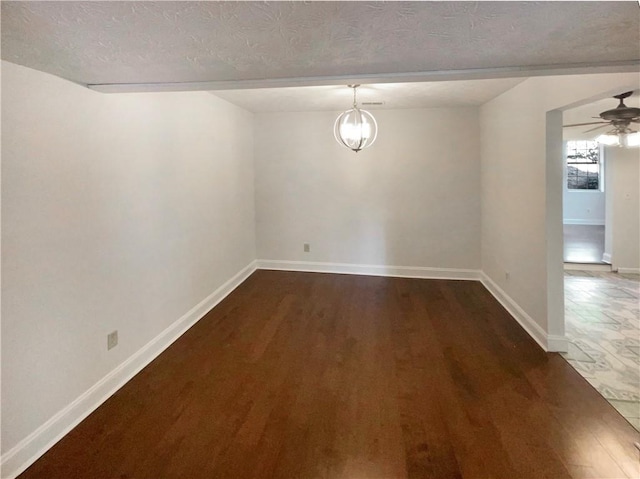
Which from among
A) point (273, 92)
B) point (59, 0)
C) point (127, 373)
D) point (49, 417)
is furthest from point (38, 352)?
point (273, 92)

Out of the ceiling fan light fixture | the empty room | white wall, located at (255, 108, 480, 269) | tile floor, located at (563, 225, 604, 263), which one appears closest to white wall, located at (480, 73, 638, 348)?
the empty room

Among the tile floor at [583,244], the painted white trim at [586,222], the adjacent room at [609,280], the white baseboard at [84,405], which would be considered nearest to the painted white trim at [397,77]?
the adjacent room at [609,280]

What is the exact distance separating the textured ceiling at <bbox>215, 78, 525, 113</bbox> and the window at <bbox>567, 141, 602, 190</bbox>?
8347mm

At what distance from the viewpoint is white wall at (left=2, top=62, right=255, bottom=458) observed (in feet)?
5.89

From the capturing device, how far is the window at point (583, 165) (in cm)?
1072

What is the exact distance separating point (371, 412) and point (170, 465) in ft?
3.84

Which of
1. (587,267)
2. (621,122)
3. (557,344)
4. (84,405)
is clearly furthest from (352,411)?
(587,267)

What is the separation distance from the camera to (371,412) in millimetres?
2271

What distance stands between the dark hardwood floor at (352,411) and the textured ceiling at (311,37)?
1968 mm

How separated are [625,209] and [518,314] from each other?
3.59 metres

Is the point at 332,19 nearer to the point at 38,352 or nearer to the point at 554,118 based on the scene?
the point at 38,352

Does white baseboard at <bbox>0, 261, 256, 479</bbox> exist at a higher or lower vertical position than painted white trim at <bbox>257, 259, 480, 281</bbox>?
lower

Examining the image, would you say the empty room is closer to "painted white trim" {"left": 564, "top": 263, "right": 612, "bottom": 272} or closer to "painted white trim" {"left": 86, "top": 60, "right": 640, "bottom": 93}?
"painted white trim" {"left": 86, "top": 60, "right": 640, "bottom": 93}

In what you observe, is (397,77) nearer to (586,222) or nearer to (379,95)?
(379,95)
